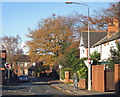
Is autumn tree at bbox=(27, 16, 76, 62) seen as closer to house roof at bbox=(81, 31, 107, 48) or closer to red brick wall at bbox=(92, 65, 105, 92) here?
house roof at bbox=(81, 31, 107, 48)

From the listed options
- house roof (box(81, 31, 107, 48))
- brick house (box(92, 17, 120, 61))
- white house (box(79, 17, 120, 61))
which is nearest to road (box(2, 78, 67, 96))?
white house (box(79, 17, 120, 61))

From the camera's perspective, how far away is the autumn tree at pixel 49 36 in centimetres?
5056

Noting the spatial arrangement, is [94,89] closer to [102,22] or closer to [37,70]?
[102,22]

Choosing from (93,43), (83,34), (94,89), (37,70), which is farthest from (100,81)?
(37,70)

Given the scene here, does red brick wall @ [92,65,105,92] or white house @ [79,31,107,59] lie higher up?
white house @ [79,31,107,59]

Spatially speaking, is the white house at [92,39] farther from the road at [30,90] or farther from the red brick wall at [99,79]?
the red brick wall at [99,79]

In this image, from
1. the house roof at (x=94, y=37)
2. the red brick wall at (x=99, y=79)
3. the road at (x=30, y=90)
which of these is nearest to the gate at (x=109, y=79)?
the red brick wall at (x=99, y=79)

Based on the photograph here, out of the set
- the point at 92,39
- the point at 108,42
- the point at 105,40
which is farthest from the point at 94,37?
the point at 108,42

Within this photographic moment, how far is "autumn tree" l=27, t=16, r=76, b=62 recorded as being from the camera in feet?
166

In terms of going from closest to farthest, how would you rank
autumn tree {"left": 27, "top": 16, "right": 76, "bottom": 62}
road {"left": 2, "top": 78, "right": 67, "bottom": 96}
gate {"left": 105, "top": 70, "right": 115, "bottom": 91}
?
road {"left": 2, "top": 78, "right": 67, "bottom": 96}
gate {"left": 105, "top": 70, "right": 115, "bottom": 91}
autumn tree {"left": 27, "top": 16, "right": 76, "bottom": 62}

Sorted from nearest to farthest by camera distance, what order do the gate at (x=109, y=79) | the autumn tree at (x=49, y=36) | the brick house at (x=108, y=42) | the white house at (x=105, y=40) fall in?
the gate at (x=109, y=79) < the white house at (x=105, y=40) < the brick house at (x=108, y=42) < the autumn tree at (x=49, y=36)

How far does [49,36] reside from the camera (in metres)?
51.2

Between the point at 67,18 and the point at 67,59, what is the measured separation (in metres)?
12.6

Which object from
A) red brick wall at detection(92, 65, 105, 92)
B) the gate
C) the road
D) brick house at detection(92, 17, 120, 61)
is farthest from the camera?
brick house at detection(92, 17, 120, 61)
